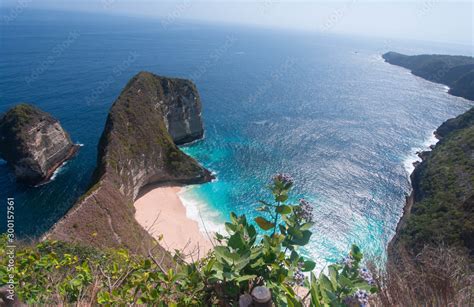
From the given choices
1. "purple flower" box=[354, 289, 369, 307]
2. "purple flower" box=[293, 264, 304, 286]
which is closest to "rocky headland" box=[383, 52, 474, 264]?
"purple flower" box=[293, 264, 304, 286]

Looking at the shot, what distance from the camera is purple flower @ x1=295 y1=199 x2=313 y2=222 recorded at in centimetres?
438

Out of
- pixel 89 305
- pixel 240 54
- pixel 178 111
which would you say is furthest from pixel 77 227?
pixel 240 54

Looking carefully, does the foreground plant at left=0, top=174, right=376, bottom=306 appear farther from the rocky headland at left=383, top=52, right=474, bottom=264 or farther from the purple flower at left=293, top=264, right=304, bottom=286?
the rocky headland at left=383, top=52, right=474, bottom=264

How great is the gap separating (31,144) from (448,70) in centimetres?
16024

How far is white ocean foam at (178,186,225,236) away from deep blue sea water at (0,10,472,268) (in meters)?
0.23

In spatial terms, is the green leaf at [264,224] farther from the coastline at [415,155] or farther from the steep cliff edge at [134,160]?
the coastline at [415,155]

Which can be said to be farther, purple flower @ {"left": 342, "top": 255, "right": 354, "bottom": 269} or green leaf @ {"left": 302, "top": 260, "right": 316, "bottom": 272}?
green leaf @ {"left": 302, "top": 260, "right": 316, "bottom": 272}

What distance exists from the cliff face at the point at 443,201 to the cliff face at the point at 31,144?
45.8 metres

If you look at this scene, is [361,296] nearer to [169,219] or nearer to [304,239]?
[304,239]

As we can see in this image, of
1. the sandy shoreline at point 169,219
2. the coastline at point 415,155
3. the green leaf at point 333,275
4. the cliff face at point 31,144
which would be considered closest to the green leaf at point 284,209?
the green leaf at point 333,275

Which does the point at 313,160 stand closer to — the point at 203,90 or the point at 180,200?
the point at 180,200

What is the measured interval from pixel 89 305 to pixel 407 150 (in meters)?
70.4

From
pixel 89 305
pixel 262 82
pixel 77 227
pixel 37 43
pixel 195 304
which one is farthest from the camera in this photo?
pixel 37 43

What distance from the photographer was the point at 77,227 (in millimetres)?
25859
